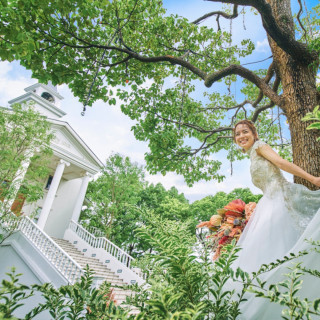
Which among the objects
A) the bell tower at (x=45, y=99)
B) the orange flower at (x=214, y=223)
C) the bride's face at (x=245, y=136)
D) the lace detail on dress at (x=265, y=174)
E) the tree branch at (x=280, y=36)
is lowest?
the orange flower at (x=214, y=223)

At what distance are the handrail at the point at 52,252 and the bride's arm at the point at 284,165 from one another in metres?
8.46

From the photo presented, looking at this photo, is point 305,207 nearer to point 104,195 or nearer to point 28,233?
point 28,233

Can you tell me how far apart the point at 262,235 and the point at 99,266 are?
1311 centimetres

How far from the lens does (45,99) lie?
19.5 meters

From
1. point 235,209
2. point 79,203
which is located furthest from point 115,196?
point 235,209

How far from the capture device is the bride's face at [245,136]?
224 centimetres

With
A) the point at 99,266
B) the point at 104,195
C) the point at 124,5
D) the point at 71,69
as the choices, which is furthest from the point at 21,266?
the point at 124,5

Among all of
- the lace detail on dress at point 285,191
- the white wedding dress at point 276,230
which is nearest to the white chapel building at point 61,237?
the white wedding dress at point 276,230

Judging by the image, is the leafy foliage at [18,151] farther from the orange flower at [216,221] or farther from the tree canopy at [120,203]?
the orange flower at [216,221]

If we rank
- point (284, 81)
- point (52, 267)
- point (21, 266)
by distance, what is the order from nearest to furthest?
1. point (284, 81)
2. point (52, 267)
3. point (21, 266)

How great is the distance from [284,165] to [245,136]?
1.91 ft

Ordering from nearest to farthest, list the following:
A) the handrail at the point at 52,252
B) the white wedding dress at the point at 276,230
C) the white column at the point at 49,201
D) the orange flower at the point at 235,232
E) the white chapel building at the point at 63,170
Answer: the white wedding dress at the point at 276,230, the orange flower at the point at 235,232, the handrail at the point at 52,252, the white column at the point at 49,201, the white chapel building at the point at 63,170

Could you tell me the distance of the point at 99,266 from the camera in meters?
12.5

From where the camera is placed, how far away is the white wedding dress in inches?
41.6
